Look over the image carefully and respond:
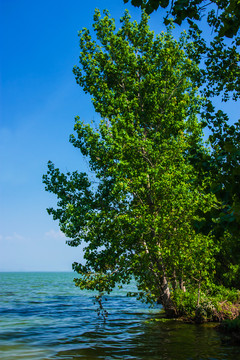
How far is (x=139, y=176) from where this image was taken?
17.5m

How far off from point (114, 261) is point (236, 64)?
39.5ft

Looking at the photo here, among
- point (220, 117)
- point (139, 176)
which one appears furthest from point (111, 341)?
point (220, 117)

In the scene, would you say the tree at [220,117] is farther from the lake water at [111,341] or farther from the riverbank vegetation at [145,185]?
the lake water at [111,341]

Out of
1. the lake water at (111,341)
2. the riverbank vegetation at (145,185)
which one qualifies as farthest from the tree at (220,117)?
the lake water at (111,341)

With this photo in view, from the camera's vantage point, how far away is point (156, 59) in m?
22.6

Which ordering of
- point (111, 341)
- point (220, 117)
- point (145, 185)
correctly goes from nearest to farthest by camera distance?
point (220, 117) < point (111, 341) < point (145, 185)

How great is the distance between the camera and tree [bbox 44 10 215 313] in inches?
706

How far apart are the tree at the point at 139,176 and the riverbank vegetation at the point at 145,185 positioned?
0.06 m

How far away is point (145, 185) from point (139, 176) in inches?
114

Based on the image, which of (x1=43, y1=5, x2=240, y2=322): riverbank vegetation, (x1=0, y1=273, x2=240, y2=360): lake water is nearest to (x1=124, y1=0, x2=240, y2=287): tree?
(x1=43, y1=5, x2=240, y2=322): riverbank vegetation

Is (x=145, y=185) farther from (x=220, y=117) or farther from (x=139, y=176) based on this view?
(x=220, y=117)

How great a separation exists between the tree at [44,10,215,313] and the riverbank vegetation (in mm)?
62

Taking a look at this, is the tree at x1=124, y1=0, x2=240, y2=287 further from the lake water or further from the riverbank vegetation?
the lake water

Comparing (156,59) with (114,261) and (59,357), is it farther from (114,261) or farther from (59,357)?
(59,357)
